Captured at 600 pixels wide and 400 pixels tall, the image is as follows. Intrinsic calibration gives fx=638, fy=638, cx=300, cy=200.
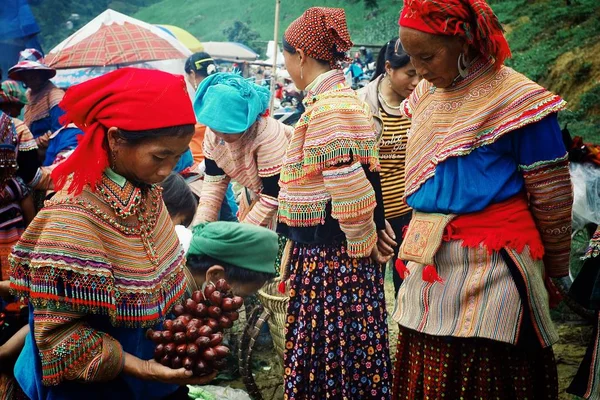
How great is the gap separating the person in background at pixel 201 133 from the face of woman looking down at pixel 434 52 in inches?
112

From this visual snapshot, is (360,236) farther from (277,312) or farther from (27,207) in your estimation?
(27,207)

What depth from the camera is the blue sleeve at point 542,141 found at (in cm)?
257

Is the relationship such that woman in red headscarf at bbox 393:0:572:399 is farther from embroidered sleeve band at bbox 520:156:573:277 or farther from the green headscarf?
the green headscarf

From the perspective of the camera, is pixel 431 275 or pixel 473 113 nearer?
pixel 473 113

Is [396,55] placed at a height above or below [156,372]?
above

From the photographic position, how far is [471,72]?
2.75 m

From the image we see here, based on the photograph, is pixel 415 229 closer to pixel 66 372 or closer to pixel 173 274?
pixel 173 274

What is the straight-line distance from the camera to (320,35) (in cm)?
351

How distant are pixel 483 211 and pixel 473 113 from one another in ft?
1.36

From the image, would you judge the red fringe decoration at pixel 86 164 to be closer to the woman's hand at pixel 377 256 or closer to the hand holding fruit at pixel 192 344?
the hand holding fruit at pixel 192 344

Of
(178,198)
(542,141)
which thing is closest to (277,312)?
(178,198)

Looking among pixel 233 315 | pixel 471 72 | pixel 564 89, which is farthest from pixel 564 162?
pixel 564 89

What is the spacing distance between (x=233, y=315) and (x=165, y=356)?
0.27 m

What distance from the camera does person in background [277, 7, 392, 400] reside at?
136 inches
